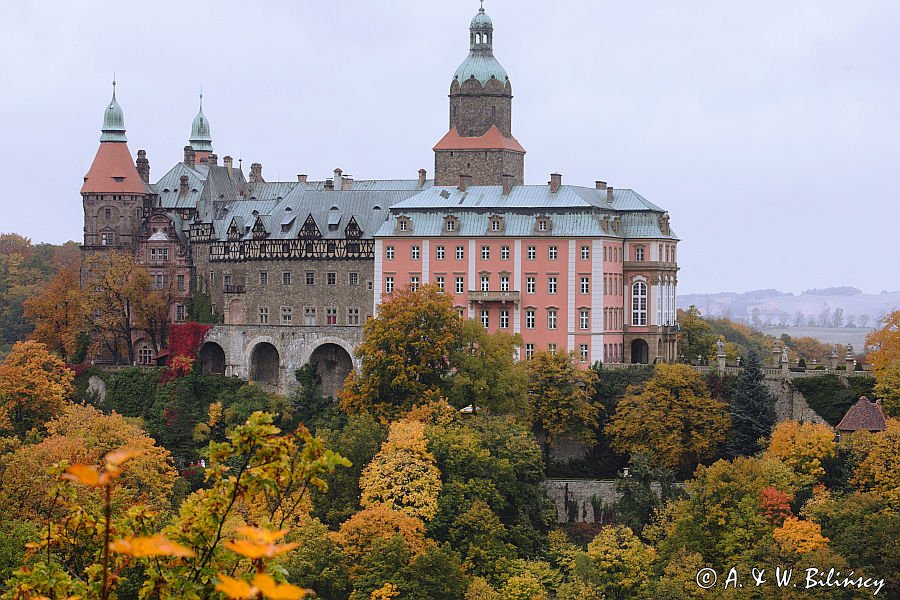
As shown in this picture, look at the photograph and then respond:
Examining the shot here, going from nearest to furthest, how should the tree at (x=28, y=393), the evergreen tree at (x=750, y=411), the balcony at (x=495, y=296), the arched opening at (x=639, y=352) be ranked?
the evergreen tree at (x=750, y=411)
the tree at (x=28, y=393)
the balcony at (x=495, y=296)
the arched opening at (x=639, y=352)

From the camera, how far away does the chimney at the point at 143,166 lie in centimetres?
8262

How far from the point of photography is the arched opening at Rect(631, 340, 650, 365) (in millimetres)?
68750

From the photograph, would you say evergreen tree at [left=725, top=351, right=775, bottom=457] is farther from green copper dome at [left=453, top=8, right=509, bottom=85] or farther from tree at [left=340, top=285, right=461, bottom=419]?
green copper dome at [left=453, top=8, right=509, bottom=85]

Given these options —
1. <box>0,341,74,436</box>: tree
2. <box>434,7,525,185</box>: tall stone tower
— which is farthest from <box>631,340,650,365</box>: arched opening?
<box>0,341,74,436</box>: tree

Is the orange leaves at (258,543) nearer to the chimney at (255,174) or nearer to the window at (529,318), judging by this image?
the window at (529,318)

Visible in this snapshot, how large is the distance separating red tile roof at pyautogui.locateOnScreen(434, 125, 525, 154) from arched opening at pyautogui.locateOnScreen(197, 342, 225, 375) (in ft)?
47.2

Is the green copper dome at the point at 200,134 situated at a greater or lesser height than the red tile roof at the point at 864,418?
greater

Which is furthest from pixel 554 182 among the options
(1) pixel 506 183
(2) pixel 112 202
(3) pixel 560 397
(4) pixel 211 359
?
(2) pixel 112 202

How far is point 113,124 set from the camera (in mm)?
82375

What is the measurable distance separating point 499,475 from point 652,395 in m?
8.60

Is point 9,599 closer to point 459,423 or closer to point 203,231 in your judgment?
point 459,423

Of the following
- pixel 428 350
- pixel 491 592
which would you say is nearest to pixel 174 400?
pixel 428 350

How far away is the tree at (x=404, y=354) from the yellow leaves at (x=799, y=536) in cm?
1647

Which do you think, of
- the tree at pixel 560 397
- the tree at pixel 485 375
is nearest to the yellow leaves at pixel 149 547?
the tree at pixel 485 375
